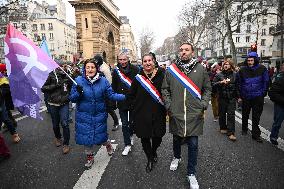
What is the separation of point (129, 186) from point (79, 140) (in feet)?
4.07

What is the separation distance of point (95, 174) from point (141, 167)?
0.76m

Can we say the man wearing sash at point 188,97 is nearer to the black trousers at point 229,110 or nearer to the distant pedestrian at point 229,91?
the distant pedestrian at point 229,91

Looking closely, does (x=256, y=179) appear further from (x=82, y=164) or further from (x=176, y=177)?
(x=82, y=164)

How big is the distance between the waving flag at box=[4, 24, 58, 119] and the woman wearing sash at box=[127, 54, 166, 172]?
1394 mm

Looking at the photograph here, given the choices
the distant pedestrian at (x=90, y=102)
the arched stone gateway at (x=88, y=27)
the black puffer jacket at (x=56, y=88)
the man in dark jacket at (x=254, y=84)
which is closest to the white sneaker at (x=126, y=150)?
the distant pedestrian at (x=90, y=102)

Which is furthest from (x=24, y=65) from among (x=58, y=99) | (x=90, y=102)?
(x=58, y=99)

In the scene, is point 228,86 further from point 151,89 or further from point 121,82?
point 151,89

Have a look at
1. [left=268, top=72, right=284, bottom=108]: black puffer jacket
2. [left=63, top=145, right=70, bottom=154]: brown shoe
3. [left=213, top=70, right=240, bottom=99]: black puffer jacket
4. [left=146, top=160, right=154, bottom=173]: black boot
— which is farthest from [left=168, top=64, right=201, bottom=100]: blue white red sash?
[left=63, top=145, right=70, bottom=154]: brown shoe

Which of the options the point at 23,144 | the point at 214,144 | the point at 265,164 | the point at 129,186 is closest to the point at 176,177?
the point at 129,186

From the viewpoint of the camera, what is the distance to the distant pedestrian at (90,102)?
485cm

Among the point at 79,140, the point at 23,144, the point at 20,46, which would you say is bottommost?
the point at 23,144

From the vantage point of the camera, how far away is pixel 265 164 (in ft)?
16.4

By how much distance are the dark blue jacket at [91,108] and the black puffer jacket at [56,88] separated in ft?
3.65

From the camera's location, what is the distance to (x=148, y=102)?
4.56 meters
